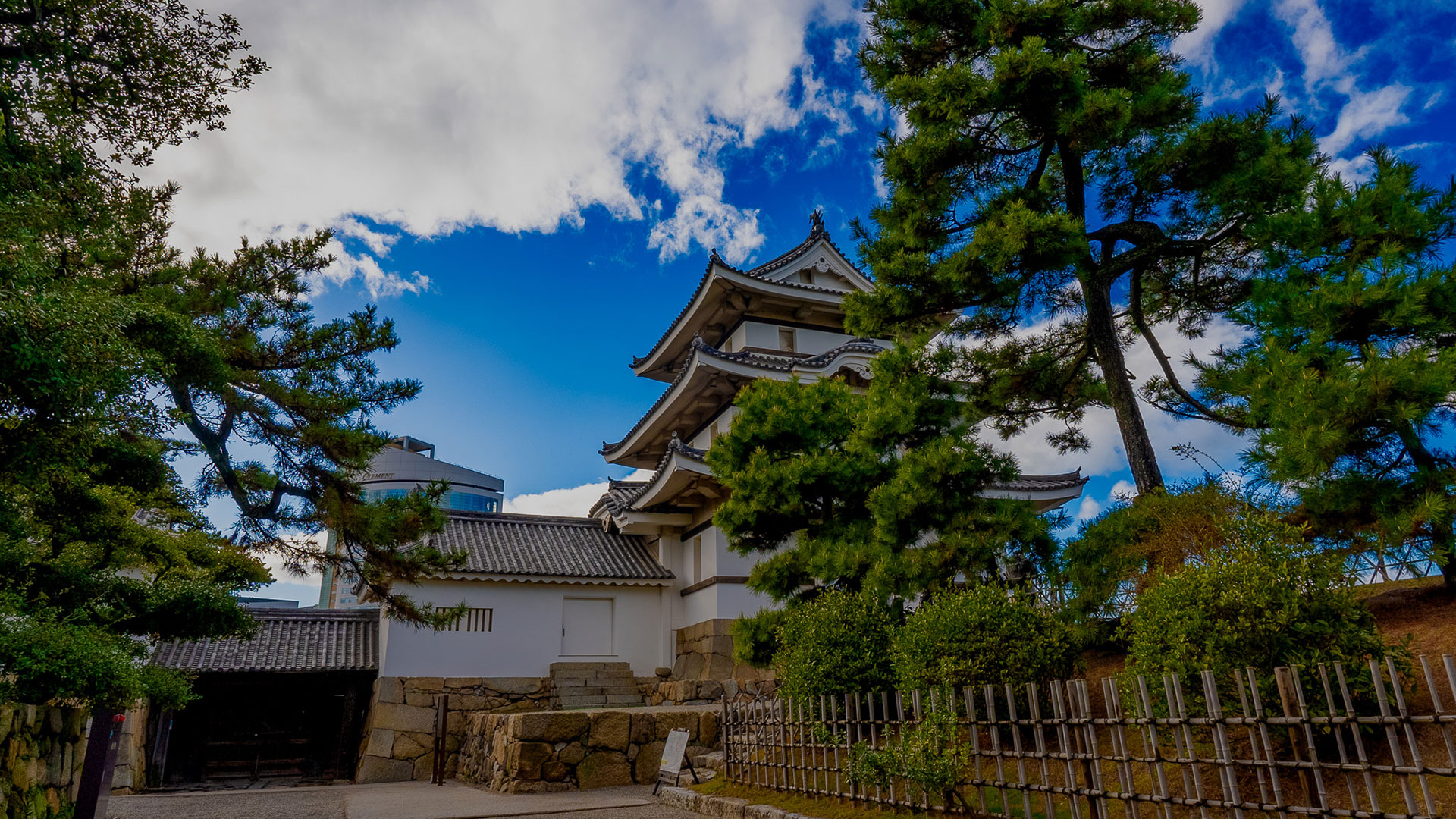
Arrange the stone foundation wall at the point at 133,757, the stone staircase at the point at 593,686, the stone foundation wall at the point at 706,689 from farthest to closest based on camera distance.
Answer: the stone staircase at the point at 593,686 < the stone foundation wall at the point at 133,757 < the stone foundation wall at the point at 706,689

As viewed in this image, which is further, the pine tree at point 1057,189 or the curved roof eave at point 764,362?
the curved roof eave at point 764,362

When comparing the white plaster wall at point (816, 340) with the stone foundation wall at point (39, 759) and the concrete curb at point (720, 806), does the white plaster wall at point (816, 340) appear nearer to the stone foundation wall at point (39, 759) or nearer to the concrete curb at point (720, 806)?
the concrete curb at point (720, 806)

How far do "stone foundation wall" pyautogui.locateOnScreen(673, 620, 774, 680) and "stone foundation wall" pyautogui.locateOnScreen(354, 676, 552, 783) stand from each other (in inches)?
109

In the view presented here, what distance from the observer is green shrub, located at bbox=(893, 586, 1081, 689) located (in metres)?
5.73

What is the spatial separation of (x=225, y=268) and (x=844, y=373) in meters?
11.3

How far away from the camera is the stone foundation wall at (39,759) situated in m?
5.03

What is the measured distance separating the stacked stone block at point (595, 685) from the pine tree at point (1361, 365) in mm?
12189

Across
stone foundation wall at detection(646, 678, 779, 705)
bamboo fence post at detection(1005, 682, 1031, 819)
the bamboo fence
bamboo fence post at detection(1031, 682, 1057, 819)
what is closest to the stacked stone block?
stone foundation wall at detection(646, 678, 779, 705)

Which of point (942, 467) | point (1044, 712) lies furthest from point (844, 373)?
point (1044, 712)

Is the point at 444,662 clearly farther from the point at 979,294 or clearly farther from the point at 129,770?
the point at 979,294

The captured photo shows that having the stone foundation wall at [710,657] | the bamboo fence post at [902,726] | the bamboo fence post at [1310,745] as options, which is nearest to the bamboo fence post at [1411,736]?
the bamboo fence post at [1310,745]

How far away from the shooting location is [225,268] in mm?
7730

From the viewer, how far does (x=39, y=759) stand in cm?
575

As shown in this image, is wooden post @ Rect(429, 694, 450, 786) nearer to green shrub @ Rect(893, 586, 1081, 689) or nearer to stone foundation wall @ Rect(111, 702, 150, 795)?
stone foundation wall @ Rect(111, 702, 150, 795)
